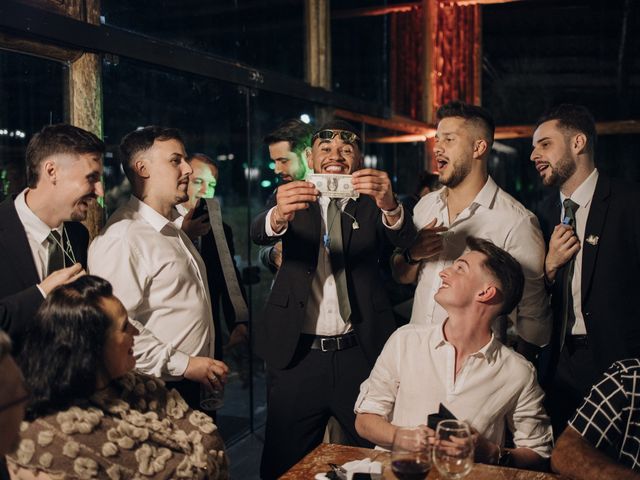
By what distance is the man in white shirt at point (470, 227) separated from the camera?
3.07 meters

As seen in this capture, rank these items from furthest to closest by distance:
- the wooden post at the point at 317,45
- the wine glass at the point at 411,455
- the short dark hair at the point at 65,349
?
the wooden post at the point at 317,45 < the short dark hair at the point at 65,349 < the wine glass at the point at 411,455

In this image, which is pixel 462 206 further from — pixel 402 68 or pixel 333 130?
pixel 402 68

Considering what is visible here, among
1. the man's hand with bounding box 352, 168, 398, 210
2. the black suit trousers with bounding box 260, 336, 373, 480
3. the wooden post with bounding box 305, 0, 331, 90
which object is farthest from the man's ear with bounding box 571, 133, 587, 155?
the wooden post with bounding box 305, 0, 331, 90

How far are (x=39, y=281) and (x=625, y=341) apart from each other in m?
2.43

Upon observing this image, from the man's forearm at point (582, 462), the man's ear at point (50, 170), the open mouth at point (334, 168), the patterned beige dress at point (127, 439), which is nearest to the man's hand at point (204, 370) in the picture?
the patterned beige dress at point (127, 439)

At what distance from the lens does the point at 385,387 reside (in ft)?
8.26

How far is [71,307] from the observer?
1929 millimetres

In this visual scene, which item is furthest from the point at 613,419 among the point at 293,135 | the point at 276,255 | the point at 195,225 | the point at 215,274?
the point at 293,135

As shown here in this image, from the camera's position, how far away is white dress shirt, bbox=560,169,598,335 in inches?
125

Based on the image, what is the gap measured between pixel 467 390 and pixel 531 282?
0.88 metres

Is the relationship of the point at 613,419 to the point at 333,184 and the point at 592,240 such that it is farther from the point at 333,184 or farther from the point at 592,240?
the point at 333,184

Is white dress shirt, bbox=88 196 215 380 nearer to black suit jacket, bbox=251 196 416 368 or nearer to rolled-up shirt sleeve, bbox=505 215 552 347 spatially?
Answer: black suit jacket, bbox=251 196 416 368

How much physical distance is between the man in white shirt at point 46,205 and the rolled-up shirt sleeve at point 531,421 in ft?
5.38

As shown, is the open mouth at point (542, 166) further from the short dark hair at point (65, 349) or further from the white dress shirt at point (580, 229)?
the short dark hair at point (65, 349)
